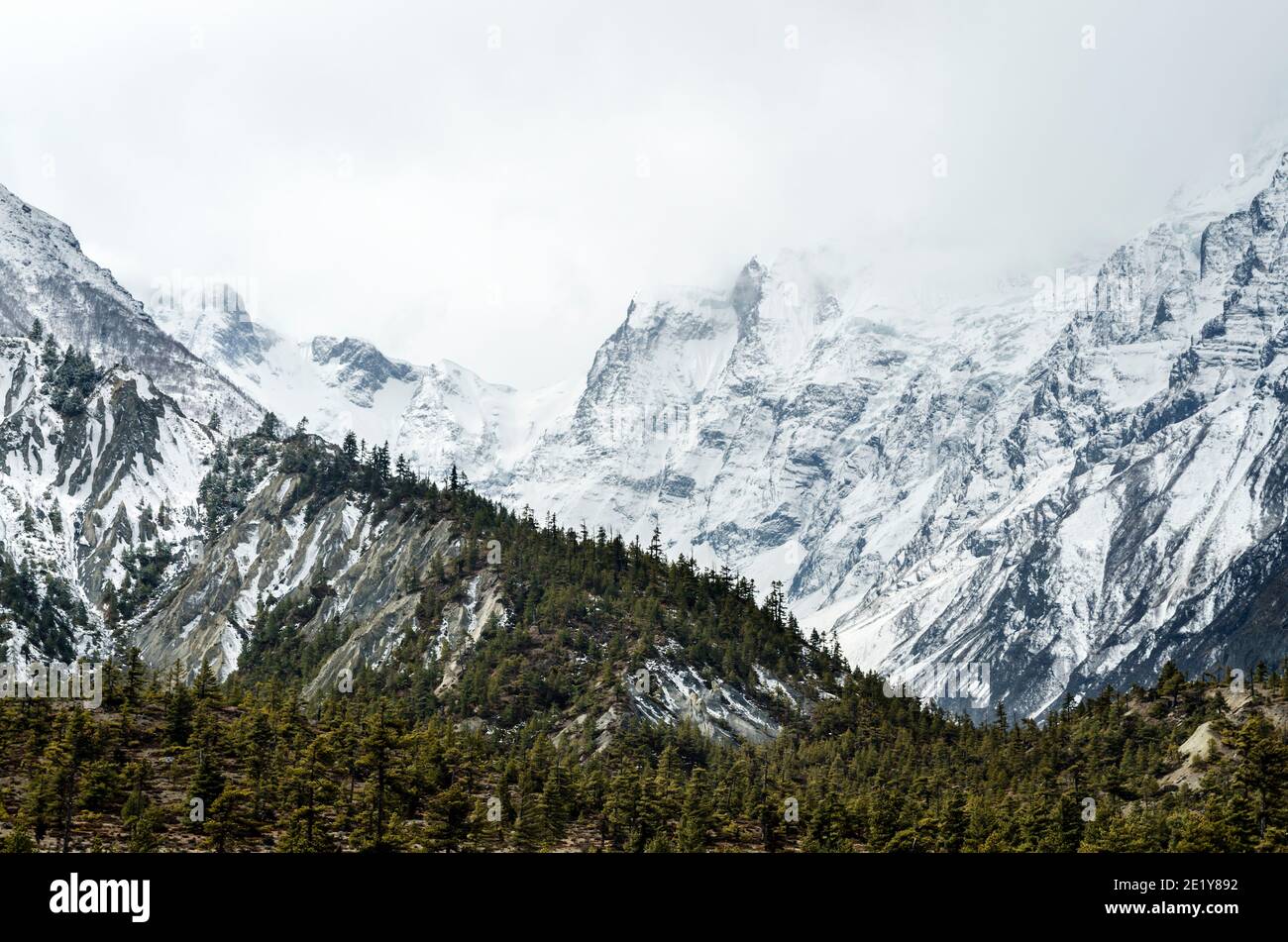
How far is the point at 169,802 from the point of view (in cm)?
11288

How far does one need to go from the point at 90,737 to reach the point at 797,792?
73007 mm
